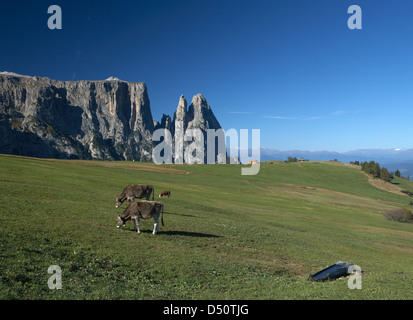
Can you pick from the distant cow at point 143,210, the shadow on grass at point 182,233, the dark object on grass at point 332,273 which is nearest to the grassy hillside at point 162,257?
the shadow on grass at point 182,233

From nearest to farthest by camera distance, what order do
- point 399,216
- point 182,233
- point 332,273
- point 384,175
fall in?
1. point 332,273
2. point 182,233
3. point 399,216
4. point 384,175

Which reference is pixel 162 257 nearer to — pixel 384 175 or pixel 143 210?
pixel 143 210

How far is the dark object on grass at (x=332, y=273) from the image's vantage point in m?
17.7

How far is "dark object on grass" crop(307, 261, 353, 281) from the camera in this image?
58.1 feet

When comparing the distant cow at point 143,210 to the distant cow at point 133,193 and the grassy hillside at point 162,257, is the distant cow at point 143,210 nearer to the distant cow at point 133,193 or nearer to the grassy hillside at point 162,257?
the grassy hillside at point 162,257

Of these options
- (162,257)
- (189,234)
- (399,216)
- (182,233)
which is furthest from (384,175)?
(162,257)

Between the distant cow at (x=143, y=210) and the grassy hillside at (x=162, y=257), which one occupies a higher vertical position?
the distant cow at (x=143, y=210)

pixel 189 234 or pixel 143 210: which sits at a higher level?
pixel 143 210

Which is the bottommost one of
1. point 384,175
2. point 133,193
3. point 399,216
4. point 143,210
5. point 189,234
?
point 399,216

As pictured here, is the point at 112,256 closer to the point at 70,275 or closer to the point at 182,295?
the point at 70,275

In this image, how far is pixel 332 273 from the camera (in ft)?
60.1

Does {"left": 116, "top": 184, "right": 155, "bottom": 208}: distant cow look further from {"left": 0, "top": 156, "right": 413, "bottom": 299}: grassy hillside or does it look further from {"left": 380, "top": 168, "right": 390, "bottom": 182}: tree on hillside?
{"left": 380, "top": 168, "right": 390, "bottom": 182}: tree on hillside

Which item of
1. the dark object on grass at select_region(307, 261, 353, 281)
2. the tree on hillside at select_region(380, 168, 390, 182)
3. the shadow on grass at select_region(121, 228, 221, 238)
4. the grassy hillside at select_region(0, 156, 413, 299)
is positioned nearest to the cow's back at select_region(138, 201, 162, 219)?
the grassy hillside at select_region(0, 156, 413, 299)
